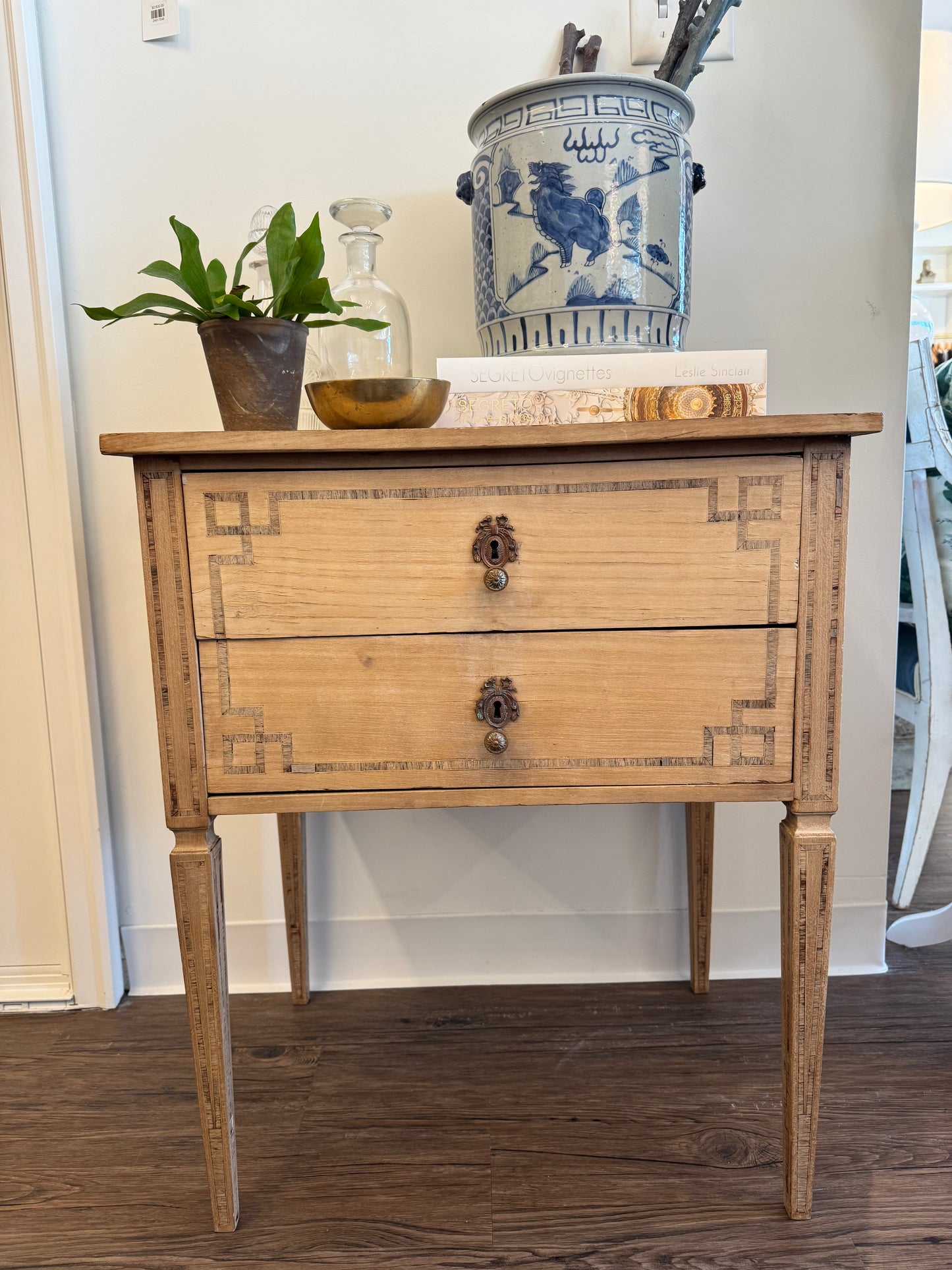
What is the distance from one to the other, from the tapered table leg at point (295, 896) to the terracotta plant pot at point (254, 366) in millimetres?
586

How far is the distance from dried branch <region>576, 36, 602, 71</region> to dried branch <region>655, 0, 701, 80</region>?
0.42 feet

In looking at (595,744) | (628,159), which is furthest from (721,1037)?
(628,159)

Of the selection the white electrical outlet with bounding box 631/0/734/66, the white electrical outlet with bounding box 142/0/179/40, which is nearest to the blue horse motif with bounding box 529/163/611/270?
the white electrical outlet with bounding box 631/0/734/66

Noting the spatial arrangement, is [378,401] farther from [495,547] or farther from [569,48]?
[569,48]

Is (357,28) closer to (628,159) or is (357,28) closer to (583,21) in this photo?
(583,21)

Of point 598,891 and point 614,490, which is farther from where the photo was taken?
point 598,891

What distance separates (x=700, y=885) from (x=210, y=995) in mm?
684

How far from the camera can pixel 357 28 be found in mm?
1065

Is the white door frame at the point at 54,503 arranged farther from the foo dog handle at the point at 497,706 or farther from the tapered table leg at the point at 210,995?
the foo dog handle at the point at 497,706

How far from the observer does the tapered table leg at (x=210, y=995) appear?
0.76m

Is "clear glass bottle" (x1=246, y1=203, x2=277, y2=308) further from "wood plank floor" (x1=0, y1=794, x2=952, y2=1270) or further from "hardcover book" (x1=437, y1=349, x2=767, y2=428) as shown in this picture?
"wood plank floor" (x1=0, y1=794, x2=952, y2=1270)

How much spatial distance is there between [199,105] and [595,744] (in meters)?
0.99

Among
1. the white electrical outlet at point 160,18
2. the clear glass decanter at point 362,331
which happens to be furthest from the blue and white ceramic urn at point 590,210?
the white electrical outlet at point 160,18

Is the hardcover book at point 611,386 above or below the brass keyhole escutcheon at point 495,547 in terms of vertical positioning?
above
